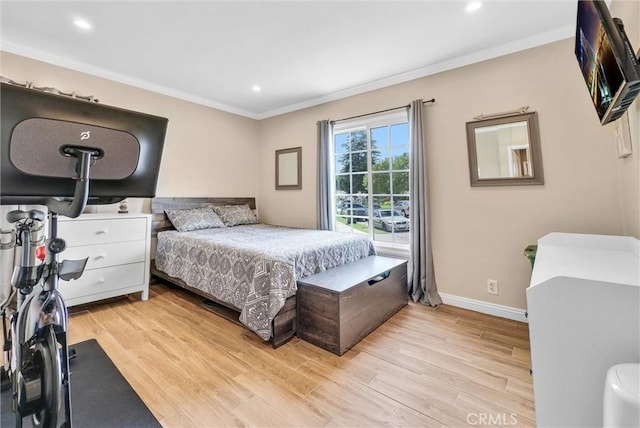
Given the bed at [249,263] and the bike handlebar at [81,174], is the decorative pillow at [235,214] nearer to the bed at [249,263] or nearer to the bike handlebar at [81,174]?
the bed at [249,263]

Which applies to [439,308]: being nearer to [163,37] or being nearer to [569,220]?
[569,220]

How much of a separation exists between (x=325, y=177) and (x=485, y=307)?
2225 mm

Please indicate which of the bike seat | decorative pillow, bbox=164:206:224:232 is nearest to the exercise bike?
the bike seat

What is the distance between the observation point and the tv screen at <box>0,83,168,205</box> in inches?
24.1

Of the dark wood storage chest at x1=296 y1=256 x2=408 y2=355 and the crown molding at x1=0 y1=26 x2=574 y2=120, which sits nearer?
the dark wood storage chest at x1=296 y1=256 x2=408 y2=355

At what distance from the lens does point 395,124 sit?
10.4 ft

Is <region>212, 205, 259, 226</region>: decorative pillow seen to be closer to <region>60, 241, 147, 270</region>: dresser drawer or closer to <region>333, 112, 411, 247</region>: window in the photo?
<region>60, 241, 147, 270</region>: dresser drawer

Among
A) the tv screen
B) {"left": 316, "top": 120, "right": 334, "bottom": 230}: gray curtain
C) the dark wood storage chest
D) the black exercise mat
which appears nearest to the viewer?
the tv screen

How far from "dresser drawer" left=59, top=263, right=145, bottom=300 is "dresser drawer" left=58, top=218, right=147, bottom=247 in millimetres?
275

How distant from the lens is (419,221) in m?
2.81

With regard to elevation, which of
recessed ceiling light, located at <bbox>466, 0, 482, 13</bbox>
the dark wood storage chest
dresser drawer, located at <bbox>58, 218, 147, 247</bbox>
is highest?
recessed ceiling light, located at <bbox>466, 0, 482, 13</bbox>

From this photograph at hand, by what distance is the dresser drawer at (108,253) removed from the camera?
242 cm

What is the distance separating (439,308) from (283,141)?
3084 millimetres

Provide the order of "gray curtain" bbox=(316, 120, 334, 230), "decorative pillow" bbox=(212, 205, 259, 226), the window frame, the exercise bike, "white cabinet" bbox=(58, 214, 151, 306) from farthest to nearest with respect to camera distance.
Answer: "decorative pillow" bbox=(212, 205, 259, 226), "gray curtain" bbox=(316, 120, 334, 230), the window frame, "white cabinet" bbox=(58, 214, 151, 306), the exercise bike
